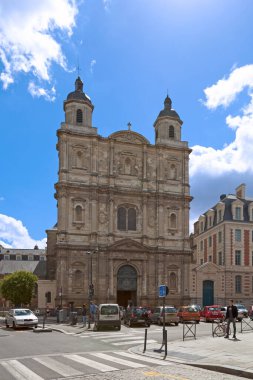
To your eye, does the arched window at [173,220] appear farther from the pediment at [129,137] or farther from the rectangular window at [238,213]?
the rectangular window at [238,213]

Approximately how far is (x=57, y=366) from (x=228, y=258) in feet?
151

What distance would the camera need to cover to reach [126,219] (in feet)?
171

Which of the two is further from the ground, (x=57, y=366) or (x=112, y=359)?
(x=57, y=366)

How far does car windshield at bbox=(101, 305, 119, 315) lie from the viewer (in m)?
28.2

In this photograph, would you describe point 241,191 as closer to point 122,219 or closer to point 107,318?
point 122,219

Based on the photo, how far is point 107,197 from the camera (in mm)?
51500

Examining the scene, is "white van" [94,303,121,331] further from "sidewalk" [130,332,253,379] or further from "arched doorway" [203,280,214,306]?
"arched doorway" [203,280,214,306]

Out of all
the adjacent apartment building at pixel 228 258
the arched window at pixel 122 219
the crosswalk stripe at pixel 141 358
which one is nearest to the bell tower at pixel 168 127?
the arched window at pixel 122 219

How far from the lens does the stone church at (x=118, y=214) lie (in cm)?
4909

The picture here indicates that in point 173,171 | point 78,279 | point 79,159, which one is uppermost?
point 79,159

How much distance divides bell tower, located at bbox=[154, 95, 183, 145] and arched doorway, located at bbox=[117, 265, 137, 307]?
625 inches

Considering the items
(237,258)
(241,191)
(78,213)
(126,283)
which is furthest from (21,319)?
(241,191)

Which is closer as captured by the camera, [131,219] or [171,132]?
[131,219]

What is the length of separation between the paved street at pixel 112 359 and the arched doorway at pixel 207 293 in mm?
34648
